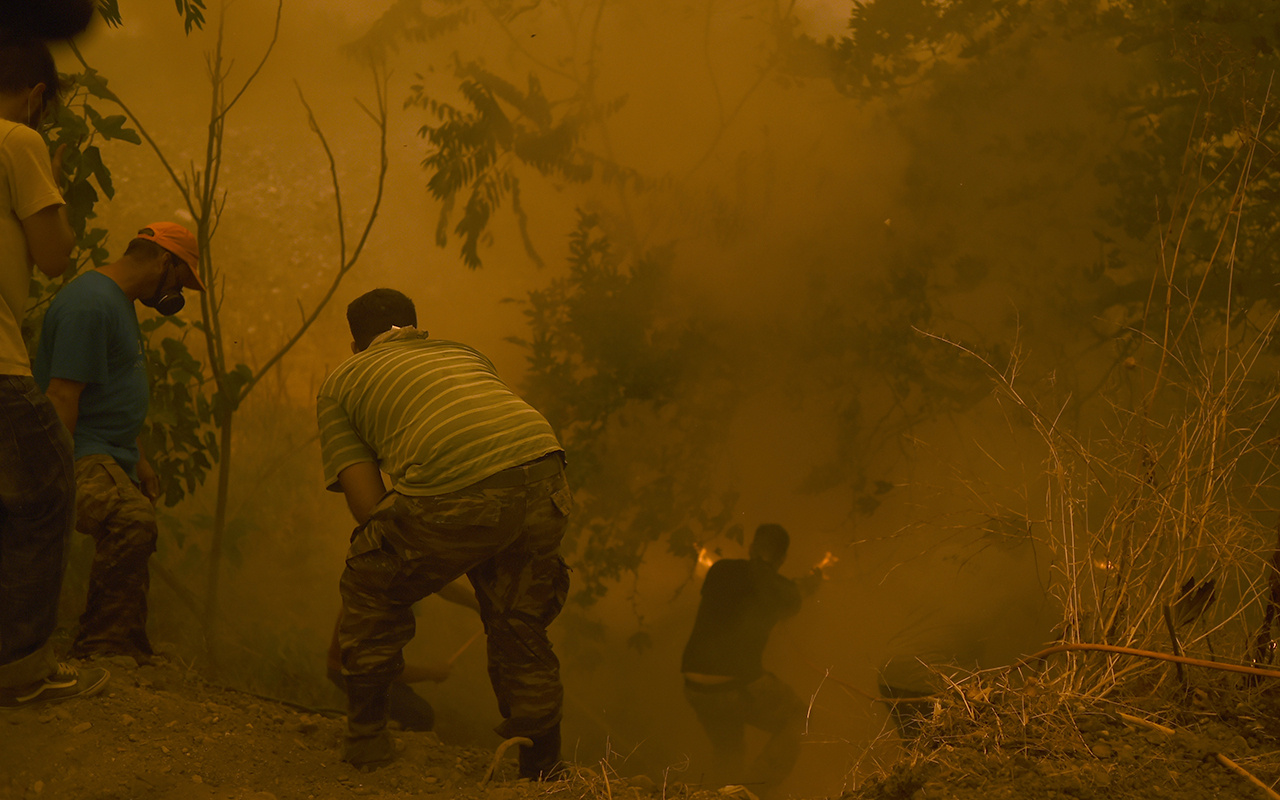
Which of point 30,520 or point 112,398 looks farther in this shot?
point 112,398

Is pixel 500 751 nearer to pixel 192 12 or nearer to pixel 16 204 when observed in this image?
pixel 16 204

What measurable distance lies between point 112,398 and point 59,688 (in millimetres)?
703

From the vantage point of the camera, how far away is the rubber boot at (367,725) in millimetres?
1994

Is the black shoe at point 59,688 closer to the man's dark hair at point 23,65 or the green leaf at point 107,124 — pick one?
the man's dark hair at point 23,65

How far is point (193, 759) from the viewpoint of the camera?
1901mm

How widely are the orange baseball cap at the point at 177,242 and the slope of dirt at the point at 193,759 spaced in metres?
1.06

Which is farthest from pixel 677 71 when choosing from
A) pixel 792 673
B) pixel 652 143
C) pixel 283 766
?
pixel 283 766

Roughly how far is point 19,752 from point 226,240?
202cm

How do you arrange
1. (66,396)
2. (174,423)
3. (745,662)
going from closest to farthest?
(66,396), (174,423), (745,662)

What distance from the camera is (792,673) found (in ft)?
10.1

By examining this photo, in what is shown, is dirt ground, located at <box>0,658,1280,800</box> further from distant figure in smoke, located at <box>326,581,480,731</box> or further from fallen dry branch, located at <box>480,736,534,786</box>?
distant figure in smoke, located at <box>326,581,480,731</box>

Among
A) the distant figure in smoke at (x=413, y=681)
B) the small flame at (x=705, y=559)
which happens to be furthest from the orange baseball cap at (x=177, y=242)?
the small flame at (x=705, y=559)

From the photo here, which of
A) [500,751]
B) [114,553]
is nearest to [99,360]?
[114,553]

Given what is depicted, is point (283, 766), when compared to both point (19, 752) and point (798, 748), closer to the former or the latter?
point (19, 752)
